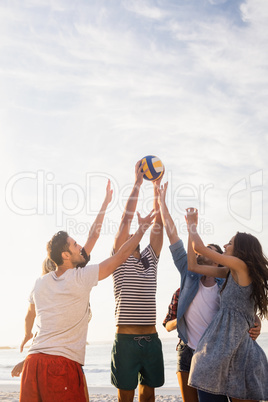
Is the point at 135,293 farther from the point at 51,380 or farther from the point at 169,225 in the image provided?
the point at 51,380

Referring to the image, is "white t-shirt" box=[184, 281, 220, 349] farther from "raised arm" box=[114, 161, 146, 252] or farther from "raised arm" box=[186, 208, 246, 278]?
"raised arm" box=[114, 161, 146, 252]

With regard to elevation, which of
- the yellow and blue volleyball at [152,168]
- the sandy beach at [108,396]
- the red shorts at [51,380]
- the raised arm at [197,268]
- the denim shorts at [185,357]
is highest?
the yellow and blue volleyball at [152,168]

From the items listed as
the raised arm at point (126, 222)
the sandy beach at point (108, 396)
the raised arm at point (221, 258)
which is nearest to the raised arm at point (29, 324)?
the raised arm at point (126, 222)

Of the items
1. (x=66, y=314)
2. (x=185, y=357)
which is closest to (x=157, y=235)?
(x=185, y=357)

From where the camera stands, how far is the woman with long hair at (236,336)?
3855 mm

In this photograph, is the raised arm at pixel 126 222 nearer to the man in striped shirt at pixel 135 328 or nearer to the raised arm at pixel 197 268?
the man in striped shirt at pixel 135 328

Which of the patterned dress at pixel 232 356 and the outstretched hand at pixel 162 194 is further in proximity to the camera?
the outstretched hand at pixel 162 194

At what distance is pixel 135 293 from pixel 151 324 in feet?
1.28

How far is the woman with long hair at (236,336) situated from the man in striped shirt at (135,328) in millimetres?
956

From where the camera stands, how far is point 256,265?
13.4 feet

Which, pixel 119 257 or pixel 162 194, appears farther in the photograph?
pixel 162 194

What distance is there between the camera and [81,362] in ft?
12.8

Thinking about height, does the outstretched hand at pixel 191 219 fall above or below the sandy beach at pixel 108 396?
above

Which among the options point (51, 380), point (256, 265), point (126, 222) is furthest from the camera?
point (126, 222)
